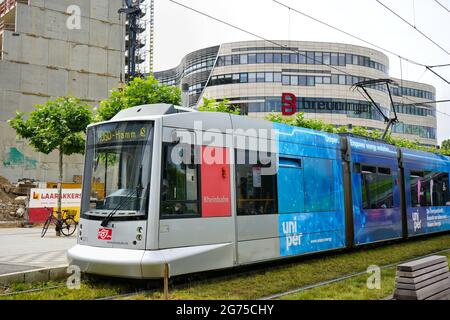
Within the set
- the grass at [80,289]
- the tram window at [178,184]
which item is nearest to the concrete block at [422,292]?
the tram window at [178,184]

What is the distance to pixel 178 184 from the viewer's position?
8.79 m

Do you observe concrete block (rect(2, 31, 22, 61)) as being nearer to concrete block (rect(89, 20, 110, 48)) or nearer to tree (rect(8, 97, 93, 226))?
concrete block (rect(89, 20, 110, 48))

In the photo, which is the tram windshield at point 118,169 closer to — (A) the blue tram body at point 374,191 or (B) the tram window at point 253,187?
(B) the tram window at point 253,187

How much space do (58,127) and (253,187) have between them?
1364 cm

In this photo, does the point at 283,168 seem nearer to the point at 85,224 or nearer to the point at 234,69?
the point at 85,224

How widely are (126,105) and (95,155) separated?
10652 millimetres

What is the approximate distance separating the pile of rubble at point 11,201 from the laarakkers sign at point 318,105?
103ft

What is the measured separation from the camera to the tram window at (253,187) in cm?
992

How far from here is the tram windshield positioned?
28.2 feet

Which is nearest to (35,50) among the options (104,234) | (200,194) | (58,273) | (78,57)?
(78,57)

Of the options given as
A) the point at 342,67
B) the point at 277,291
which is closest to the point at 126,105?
the point at 277,291

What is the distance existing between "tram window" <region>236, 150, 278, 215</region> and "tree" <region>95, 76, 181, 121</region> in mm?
10478

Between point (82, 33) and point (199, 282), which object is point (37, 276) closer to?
point (199, 282)

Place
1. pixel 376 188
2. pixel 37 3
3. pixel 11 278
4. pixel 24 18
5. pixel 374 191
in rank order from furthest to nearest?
pixel 37 3 → pixel 24 18 → pixel 376 188 → pixel 374 191 → pixel 11 278
